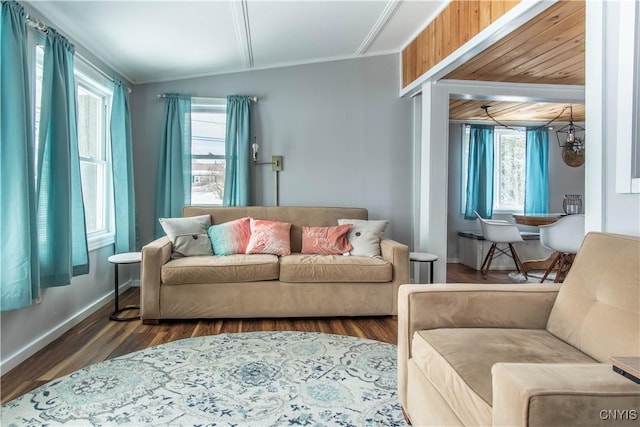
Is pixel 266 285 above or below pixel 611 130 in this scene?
below

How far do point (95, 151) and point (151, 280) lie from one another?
151cm

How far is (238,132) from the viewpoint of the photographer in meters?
4.16

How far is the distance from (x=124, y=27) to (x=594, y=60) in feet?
10.1

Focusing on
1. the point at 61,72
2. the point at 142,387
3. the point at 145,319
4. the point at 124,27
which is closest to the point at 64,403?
the point at 142,387

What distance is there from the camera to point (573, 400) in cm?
85

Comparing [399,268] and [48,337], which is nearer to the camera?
[48,337]

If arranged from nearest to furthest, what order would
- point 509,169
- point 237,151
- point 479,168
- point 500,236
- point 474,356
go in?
1. point 474,356
2. point 237,151
3. point 500,236
4. point 479,168
5. point 509,169

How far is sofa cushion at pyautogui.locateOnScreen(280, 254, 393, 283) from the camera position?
312 cm

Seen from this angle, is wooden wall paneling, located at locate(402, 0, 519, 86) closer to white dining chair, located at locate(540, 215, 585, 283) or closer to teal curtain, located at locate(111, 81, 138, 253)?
white dining chair, located at locate(540, 215, 585, 283)

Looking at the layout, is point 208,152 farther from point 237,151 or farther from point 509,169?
point 509,169

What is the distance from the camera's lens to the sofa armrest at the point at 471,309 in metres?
1.65

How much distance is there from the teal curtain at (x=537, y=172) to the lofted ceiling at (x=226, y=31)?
3.33 metres

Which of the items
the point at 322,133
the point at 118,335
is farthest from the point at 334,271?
the point at 322,133

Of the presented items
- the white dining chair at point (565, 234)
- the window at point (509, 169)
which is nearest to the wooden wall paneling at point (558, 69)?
the white dining chair at point (565, 234)
